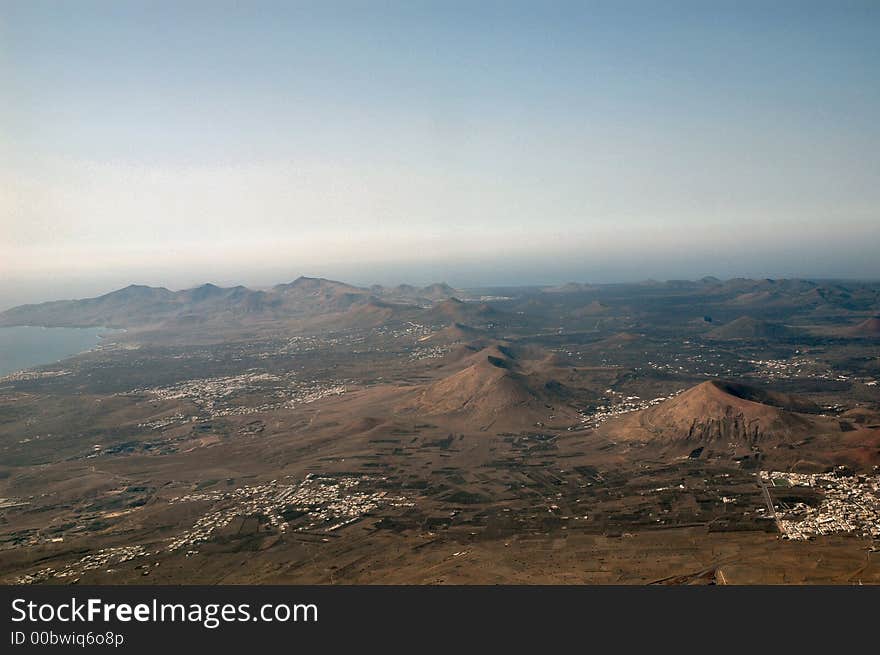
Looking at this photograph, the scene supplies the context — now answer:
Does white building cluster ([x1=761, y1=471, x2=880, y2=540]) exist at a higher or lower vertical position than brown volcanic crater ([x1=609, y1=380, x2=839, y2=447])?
lower

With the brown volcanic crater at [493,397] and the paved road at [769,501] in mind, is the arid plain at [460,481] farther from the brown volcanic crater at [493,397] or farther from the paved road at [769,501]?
the brown volcanic crater at [493,397]

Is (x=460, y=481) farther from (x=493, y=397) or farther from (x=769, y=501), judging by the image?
(x=769, y=501)

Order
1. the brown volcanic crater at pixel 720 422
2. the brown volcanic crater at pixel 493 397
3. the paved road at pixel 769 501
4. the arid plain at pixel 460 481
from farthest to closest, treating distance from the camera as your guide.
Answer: the brown volcanic crater at pixel 493 397, the brown volcanic crater at pixel 720 422, the paved road at pixel 769 501, the arid plain at pixel 460 481

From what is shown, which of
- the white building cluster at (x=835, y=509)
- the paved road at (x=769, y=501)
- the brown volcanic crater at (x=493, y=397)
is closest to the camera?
the white building cluster at (x=835, y=509)

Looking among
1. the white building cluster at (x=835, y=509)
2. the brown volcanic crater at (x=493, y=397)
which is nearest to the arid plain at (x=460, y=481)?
the white building cluster at (x=835, y=509)

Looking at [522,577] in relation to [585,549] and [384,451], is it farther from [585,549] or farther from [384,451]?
[384,451]

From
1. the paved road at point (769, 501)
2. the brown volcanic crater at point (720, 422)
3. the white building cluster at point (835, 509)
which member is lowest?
the paved road at point (769, 501)

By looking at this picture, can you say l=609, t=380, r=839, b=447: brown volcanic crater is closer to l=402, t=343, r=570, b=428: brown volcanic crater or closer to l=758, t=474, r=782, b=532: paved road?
l=758, t=474, r=782, b=532: paved road

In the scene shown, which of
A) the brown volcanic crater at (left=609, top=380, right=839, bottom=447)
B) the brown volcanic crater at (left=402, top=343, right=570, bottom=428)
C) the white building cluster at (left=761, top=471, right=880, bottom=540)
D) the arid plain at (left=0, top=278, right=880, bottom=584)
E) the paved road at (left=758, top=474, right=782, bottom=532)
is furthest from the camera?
the brown volcanic crater at (left=402, top=343, right=570, bottom=428)

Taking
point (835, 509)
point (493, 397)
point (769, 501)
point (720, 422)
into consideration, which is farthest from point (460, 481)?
point (720, 422)

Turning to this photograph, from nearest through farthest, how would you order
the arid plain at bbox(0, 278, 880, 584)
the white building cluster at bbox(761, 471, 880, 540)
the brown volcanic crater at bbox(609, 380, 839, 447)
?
the arid plain at bbox(0, 278, 880, 584) < the white building cluster at bbox(761, 471, 880, 540) < the brown volcanic crater at bbox(609, 380, 839, 447)

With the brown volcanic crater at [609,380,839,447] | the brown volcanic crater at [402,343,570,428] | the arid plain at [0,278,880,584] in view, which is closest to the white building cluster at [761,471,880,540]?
the arid plain at [0,278,880,584]
